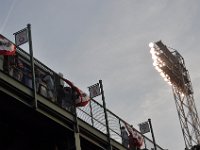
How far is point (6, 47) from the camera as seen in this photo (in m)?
16.4

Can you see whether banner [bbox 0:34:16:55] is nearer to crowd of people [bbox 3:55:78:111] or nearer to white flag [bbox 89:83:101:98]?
crowd of people [bbox 3:55:78:111]

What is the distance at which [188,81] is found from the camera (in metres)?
52.6

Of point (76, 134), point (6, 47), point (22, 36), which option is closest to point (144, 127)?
point (76, 134)

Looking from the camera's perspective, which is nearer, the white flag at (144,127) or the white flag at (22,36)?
the white flag at (22,36)

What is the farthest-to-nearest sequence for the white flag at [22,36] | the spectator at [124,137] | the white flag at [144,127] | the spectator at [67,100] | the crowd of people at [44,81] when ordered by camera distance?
the white flag at [144,127] < the spectator at [124,137] < the spectator at [67,100] < the white flag at [22,36] < the crowd of people at [44,81]

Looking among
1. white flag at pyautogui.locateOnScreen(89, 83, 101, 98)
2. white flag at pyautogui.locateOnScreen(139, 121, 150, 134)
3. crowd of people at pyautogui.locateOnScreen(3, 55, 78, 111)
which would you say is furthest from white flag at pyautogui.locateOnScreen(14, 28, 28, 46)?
white flag at pyautogui.locateOnScreen(139, 121, 150, 134)

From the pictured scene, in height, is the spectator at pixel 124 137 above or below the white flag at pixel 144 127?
below

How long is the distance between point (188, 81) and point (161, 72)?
3036 mm

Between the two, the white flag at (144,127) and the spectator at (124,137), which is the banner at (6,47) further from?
the white flag at (144,127)

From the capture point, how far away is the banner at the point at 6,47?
53.4 feet

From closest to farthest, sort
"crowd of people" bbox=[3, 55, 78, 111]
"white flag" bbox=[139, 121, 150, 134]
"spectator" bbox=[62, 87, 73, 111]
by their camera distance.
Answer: "crowd of people" bbox=[3, 55, 78, 111] → "spectator" bbox=[62, 87, 73, 111] → "white flag" bbox=[139, 121, 150, 134]

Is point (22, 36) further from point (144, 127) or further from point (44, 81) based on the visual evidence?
point (144, 127)

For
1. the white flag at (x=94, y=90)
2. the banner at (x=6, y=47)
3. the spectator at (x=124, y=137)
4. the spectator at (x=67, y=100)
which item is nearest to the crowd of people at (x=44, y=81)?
the spectator at (x=67, y=100)

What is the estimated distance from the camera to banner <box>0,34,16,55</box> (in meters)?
16.3
